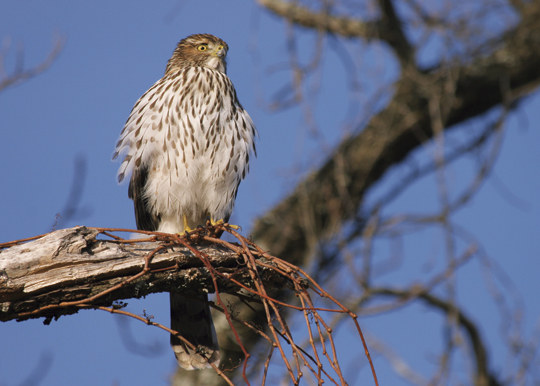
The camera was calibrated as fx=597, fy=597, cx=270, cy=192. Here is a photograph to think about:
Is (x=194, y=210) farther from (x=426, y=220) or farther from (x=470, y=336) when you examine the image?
(x=470, y=336)

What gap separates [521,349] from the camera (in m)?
5.02

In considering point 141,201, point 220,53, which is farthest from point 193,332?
point 220,53

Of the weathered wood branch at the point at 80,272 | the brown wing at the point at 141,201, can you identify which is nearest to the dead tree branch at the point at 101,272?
the weathered wood branch at the point at 80,272

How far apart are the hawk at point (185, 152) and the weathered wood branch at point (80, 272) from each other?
0.84 meters

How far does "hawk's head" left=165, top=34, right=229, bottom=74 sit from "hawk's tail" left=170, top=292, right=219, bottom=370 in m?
1.64

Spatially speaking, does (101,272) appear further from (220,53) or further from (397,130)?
(397,130)

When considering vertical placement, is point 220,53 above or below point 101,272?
above

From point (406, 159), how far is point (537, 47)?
1924 millimetres

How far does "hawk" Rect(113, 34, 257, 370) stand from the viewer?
3.52 meters

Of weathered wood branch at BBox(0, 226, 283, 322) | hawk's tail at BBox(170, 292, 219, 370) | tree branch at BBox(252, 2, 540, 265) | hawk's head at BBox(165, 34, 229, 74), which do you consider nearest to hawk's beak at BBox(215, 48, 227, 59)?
hawk's head at BBox(165, 34, 229, 74)

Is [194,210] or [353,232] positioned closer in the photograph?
[194,210]

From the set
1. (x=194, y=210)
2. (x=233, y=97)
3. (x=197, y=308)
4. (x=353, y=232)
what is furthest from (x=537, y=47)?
(x=197, y=308)

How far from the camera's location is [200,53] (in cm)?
419

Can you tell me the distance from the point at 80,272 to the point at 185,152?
4.29 ft
